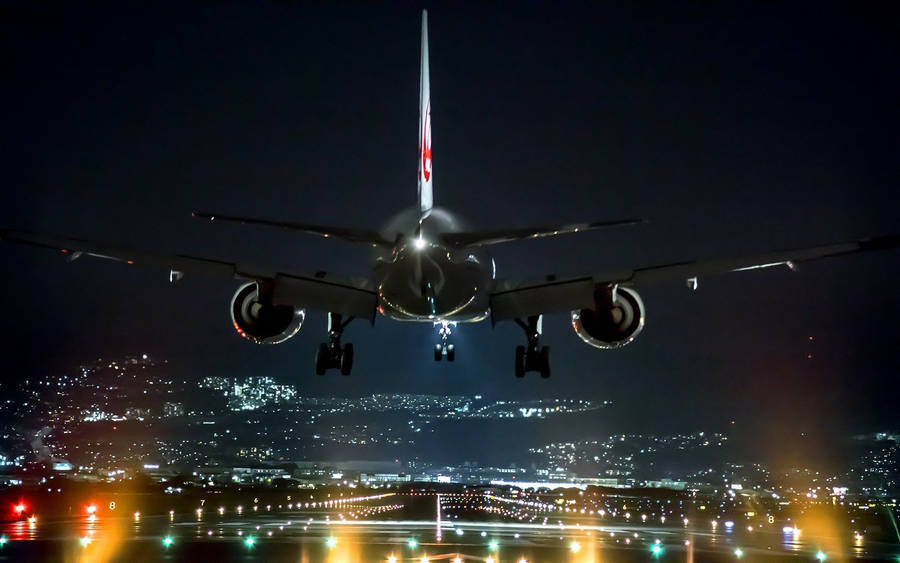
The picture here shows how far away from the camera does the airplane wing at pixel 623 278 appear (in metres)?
32.9

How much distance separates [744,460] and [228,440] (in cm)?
8341

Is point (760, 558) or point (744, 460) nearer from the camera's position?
point (760, 558)

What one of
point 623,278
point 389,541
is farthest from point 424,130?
point 389,541

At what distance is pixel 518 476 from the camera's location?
177m

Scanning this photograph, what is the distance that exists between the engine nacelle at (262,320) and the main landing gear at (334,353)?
1267mm

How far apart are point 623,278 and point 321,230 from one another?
11169 mm

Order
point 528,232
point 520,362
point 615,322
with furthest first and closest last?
point 520,362 → point 615,322 → point 528,232

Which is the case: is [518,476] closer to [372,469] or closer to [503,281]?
[372,469]

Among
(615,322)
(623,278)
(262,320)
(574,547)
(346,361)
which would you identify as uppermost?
(623,278)

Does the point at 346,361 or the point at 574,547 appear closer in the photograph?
the point at 574,547

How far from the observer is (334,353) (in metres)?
36.2

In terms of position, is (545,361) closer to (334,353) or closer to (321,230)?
(334,353)

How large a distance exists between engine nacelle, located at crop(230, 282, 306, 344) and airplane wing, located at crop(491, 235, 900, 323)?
6.97m

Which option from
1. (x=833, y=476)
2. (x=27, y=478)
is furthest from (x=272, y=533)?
(x=833, y=476)
